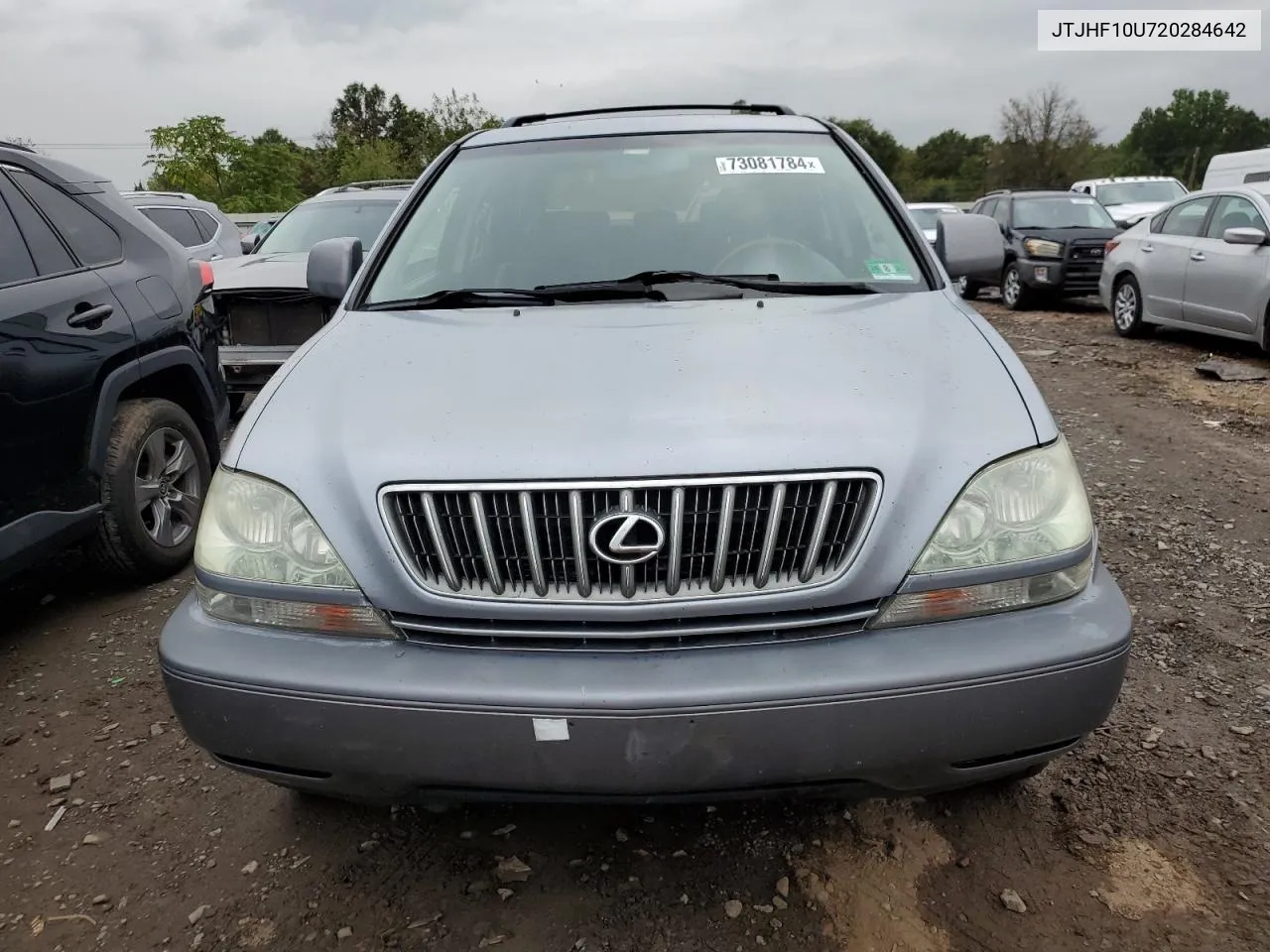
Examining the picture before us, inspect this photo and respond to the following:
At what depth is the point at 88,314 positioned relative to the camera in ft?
11.4

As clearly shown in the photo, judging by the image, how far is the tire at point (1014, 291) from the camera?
1284cm

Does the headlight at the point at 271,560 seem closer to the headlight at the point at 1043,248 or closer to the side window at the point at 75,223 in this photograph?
the side window at the point at 75,223

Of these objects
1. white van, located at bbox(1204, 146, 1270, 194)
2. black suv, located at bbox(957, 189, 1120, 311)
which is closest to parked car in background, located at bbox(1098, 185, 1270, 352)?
black suv, located at bbox(957, 189, 1120, 311)

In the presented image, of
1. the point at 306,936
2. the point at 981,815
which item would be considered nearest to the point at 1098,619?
the point at 981,815

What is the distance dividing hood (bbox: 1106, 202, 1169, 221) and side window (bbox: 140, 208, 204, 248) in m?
13.9

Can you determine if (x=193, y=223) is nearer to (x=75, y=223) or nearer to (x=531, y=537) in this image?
(x=75, y=223)

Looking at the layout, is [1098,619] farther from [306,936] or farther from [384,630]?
[306,936]

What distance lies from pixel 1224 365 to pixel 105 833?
8.55 m

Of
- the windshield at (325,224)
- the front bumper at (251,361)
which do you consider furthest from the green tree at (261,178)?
the front bumper at (251,361)

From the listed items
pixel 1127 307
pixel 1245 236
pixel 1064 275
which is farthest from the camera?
pixel 1064 275

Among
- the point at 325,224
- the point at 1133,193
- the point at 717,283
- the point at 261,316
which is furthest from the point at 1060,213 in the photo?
the point at 717,283

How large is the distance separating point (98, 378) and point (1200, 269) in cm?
882

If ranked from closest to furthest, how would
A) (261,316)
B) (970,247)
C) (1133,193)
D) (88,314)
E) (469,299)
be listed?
(469,299) < (970,247) < (88,314) < (261,316) < (1133,193)

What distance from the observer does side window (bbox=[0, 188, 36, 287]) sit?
3299 millimetres
